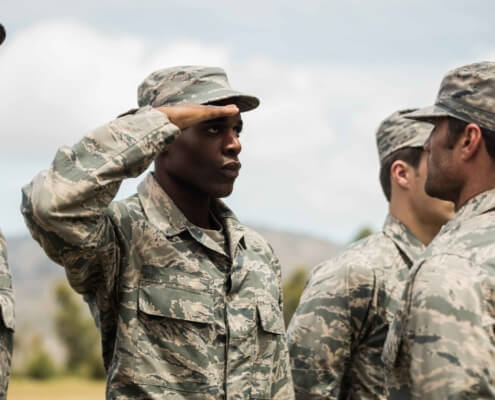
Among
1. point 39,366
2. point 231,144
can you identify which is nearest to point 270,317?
point 231,144

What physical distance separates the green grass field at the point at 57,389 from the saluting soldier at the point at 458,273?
48.2 metres

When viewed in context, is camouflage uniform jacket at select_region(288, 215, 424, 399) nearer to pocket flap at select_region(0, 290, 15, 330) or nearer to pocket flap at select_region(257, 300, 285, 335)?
pocket flap at select_region(257, 300, 285, 335)

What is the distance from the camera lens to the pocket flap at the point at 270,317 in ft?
14.4

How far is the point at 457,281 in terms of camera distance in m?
3.38

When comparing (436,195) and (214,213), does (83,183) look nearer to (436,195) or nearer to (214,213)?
(214,213)

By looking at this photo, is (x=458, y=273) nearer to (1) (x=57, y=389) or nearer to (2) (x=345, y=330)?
(2) (x=345, y=330)

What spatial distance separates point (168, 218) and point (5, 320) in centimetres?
Result: 89

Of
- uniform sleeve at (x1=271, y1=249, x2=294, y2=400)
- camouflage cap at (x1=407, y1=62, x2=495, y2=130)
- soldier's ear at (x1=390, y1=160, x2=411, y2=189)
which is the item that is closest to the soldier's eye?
uniform sleeve at (x1=271, y1=249, x2=294, y2=400)

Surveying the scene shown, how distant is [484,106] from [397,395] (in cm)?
123

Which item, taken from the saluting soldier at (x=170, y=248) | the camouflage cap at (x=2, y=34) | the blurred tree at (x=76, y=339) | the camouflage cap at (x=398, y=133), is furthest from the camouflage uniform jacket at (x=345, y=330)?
the blurred tree at (x=76, y=339)

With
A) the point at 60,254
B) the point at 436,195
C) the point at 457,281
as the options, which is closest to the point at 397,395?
the point at 457,281

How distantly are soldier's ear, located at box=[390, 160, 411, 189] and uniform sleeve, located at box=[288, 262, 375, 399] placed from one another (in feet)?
2.52

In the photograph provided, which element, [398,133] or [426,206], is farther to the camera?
[398,133]

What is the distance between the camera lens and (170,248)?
4.22 m
